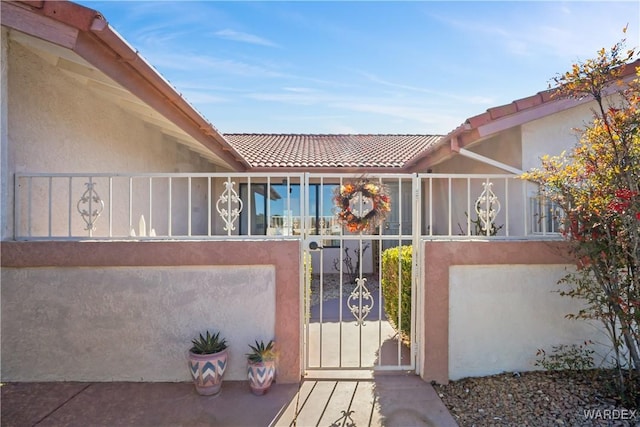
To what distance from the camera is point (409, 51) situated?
7.48 m

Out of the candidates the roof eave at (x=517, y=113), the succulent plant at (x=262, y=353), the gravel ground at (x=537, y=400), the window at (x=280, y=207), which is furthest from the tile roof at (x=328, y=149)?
the gravel ground at (x=537, y=400)

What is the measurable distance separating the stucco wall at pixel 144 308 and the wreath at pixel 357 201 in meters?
0.80

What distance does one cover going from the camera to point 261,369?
12.6ft

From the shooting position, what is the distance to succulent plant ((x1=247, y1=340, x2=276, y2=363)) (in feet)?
12.7

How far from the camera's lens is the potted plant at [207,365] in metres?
3.78

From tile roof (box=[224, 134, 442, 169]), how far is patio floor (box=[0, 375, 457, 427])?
610cm

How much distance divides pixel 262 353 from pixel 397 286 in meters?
2.60

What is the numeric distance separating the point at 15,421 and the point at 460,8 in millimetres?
9076

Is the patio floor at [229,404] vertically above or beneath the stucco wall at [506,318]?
beneath

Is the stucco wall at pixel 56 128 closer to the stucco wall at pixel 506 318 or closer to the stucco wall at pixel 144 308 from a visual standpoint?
the stucco wall at pixel 144 308

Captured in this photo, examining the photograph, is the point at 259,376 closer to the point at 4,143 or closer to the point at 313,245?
the point at 313,245

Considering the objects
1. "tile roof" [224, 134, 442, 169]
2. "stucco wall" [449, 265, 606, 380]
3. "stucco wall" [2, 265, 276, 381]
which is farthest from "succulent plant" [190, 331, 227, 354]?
"tile roof" [224, 134, 442, 169]

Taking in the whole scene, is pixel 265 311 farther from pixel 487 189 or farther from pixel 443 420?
pixel 487 189
